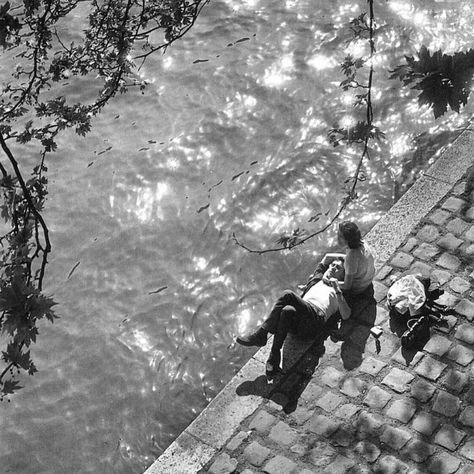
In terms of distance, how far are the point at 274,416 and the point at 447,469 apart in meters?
1.67

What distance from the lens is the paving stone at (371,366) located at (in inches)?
309

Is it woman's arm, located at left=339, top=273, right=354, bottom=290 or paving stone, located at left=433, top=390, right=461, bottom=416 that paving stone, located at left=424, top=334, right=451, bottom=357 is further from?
woman's arm, located at left=339, top=273, right=354, bottom=290

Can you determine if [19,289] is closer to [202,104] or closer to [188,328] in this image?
[188,328]

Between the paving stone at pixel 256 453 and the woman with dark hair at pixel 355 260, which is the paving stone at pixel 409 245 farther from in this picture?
the paving stone at pixel 256 453

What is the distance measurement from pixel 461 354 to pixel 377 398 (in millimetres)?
943

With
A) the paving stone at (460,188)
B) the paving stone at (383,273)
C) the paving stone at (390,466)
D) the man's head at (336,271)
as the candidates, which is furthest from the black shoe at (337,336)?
the paving stone at (460,188)

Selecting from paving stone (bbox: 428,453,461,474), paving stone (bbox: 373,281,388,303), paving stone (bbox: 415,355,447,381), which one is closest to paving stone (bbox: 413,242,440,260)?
paving stone (bbox: 373,281,388,303)

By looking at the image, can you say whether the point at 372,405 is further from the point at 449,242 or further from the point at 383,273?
the point at 449,242

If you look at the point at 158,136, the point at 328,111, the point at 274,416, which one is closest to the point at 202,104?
the point at 158,136

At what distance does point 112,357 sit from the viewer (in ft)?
30.7

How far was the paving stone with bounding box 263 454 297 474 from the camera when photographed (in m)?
7.21

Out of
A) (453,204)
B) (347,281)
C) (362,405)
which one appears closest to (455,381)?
(362,405)

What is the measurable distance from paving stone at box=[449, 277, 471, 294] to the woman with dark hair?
0.84m

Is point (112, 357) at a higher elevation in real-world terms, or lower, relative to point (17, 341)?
lower
